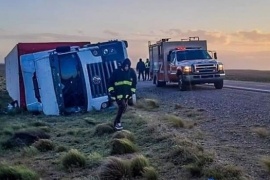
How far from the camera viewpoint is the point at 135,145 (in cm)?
1148

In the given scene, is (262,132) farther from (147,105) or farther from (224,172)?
(147,105)

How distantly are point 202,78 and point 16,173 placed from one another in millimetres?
19186

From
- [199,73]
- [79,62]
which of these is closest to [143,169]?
[79,62]

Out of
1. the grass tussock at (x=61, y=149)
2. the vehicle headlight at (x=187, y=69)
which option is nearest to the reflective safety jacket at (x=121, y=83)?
the grass tussock at (x=61, y=149)

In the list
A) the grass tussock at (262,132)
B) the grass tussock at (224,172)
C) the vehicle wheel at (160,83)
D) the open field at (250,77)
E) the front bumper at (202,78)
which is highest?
the front bumper at (202,78)

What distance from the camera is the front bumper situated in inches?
1083

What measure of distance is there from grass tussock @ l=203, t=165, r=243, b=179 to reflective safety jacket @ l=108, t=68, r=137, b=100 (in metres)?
6.46

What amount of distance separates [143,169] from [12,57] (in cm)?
1706

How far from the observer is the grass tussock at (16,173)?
9.20 m

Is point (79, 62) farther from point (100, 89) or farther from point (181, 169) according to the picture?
point (181, 169)

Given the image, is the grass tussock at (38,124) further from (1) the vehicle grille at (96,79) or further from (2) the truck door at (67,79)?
(1) the vehicle grille at (96,79)

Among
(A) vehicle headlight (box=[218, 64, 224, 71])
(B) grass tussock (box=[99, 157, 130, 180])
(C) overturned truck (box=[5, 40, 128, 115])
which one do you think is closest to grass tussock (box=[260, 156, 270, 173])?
(B) grass tussock (box=[99, 157, 130, 180])

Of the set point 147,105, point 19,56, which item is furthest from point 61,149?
point 19,56

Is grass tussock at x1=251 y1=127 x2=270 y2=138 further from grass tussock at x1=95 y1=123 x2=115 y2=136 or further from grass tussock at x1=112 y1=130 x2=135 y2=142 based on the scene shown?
grass tussock at x1=95 y1=123 x2=115 y2=136
